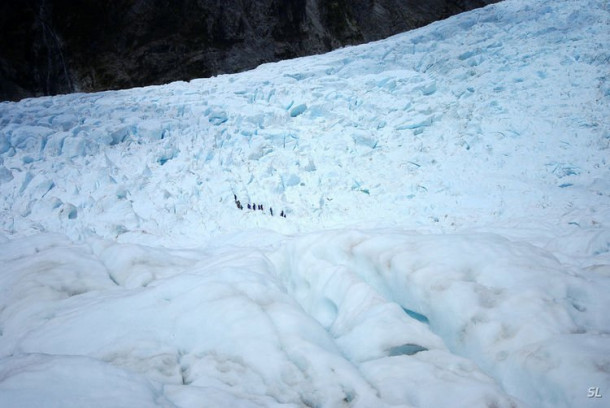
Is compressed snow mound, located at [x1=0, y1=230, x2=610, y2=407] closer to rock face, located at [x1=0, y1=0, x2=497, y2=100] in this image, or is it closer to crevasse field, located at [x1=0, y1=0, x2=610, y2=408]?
crevasse field, located at [x1=0, y1=0, x2=610, y2=408]

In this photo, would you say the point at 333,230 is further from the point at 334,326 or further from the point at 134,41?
the point at 134,41

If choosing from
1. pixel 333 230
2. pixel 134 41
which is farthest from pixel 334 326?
pixel 134 41

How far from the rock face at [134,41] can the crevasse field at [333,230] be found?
31.0 feet

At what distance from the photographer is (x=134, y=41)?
18938 mm

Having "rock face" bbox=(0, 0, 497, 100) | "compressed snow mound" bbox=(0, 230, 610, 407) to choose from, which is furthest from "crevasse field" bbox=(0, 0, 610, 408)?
"rock face" bbox=(0, 0, 497, 100)

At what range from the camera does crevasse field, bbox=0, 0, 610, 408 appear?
2170 millimetres

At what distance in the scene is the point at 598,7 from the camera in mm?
10273

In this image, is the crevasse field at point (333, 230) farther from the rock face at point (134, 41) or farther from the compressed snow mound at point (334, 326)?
the rock face at point (134, 41)

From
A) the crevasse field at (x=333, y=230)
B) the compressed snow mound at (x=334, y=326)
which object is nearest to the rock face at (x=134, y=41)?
the crevasse field at (x=333, y=230)

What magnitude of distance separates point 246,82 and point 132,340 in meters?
9.07

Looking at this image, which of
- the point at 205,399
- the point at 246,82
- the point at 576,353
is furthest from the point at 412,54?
the point at 205,399

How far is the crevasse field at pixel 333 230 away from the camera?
217 cm

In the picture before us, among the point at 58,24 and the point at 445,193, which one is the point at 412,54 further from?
the point at 58,24

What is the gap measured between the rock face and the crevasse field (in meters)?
9.45
